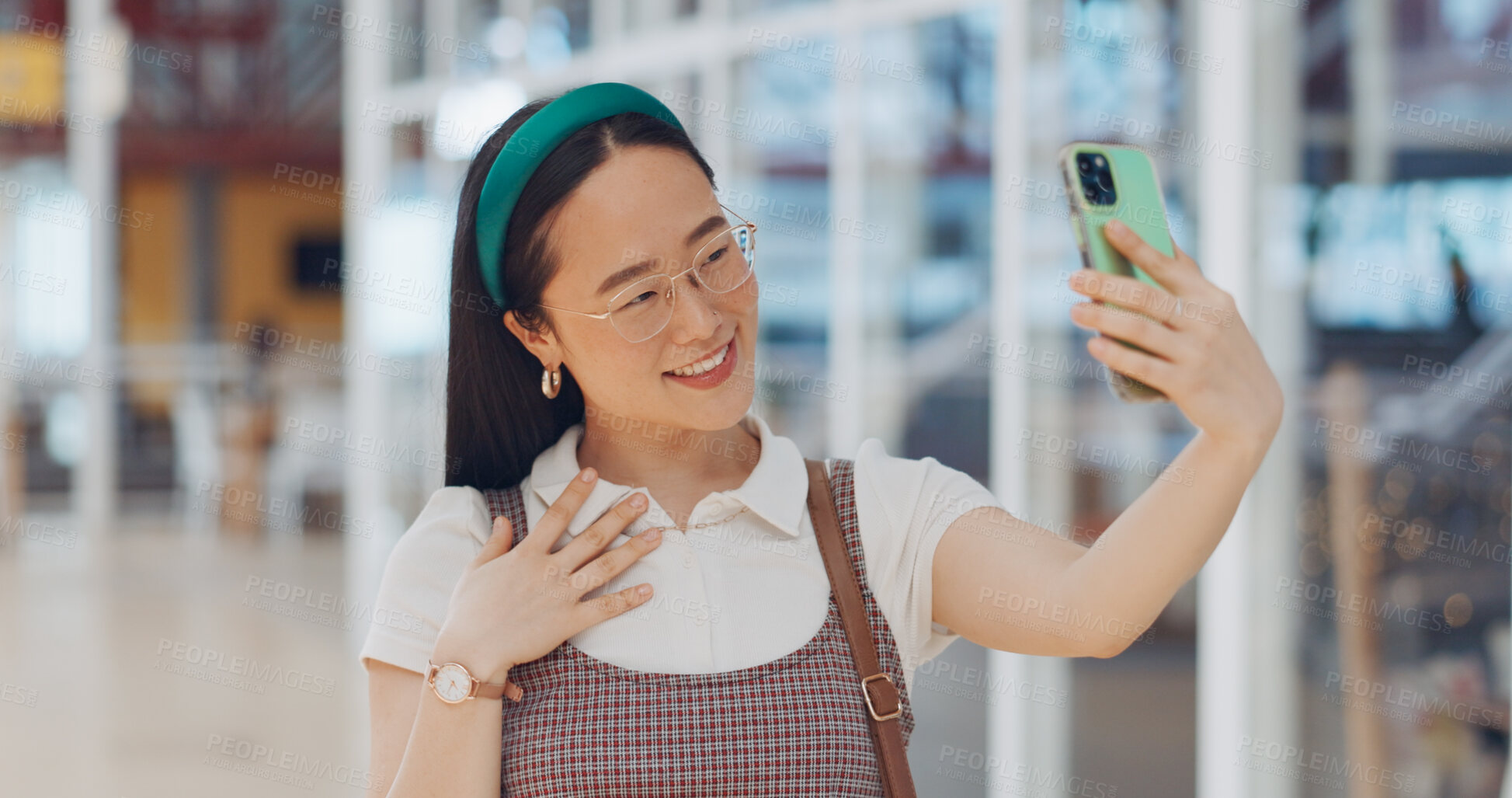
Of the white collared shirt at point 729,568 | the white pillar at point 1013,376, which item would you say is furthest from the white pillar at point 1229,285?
the white collared shirt at point 729,568

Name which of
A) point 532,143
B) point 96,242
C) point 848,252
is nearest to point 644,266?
point 532,143

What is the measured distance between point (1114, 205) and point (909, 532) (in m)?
0.42

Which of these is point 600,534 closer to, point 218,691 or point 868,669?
point 868,669

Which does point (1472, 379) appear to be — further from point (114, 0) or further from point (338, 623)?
point (114, 0)

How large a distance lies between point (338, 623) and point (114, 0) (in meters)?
7.53

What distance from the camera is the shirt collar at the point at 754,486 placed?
52.3 inches

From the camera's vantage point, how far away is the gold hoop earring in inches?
55.8

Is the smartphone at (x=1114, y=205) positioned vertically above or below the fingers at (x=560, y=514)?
above

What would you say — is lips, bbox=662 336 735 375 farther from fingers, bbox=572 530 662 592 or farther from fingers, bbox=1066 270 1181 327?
fingers, bbox=1066 270 1181 327

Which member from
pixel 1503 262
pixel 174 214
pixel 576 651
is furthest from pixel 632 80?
pixel 174 214

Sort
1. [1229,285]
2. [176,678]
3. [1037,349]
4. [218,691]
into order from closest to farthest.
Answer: [1229,285] → [1037,349] → [218,691] → [176,678]

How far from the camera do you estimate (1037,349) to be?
2.56 m

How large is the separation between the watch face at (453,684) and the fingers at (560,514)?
0.14 m

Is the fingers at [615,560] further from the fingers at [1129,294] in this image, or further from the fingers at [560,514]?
the fingers at [1129,294]
